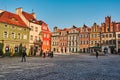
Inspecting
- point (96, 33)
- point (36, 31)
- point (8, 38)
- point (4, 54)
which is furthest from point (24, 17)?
point (96, 33)

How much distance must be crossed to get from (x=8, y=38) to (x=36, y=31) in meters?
12.2

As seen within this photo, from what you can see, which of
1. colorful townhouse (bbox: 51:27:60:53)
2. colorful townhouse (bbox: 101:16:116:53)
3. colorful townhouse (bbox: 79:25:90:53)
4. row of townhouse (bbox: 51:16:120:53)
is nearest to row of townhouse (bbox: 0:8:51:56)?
colorful townhouse (bbox: 79:25:90:53)

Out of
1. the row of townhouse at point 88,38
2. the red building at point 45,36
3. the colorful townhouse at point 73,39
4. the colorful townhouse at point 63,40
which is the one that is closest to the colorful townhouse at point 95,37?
the row of townhouse at point 88,38

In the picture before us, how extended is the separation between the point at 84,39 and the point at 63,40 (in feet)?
41.1

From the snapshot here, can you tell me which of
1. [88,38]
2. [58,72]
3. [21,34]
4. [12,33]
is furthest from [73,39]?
[58,72]

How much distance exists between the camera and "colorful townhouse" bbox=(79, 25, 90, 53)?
88.8 meters

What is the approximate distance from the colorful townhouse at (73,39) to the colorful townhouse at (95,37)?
7.98 m

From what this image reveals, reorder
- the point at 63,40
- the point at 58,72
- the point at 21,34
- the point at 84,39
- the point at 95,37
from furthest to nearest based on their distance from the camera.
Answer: the point at 63,40 → the point at 84,39 → the point at 95,37 → the point at 21,34 → the point at 58,72

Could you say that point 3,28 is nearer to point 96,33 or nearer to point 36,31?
point 36,31

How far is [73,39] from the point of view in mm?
92875

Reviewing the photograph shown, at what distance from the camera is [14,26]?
47.2 m

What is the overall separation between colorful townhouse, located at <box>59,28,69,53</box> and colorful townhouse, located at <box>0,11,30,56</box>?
45891 mm

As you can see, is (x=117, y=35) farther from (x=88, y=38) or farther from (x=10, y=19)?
(x=10, y=19)

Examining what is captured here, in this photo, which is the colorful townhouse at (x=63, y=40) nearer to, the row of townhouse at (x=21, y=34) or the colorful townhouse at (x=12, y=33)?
the row of townhouse at (x=21, y=34)
